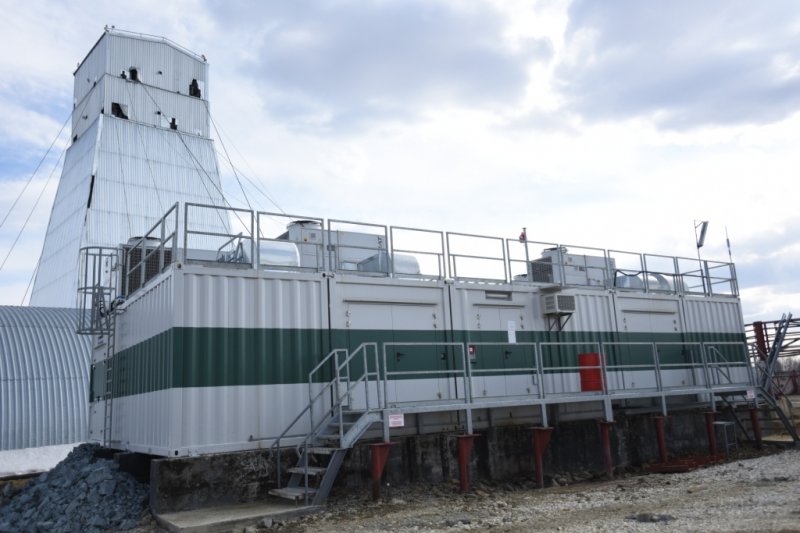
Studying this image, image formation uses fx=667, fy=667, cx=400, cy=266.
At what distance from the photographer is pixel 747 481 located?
12180mm

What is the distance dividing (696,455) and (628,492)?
6.58 meters

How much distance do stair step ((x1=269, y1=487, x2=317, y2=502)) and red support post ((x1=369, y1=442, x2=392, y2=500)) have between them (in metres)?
1.14

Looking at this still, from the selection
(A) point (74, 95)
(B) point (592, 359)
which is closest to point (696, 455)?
(B) point (592, 359)

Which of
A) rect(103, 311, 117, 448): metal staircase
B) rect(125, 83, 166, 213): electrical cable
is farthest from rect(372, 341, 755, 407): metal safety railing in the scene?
rect(125, 83, 166, 213): electrical cable

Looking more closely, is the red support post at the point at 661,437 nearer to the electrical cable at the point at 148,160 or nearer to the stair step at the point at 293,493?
the stair step at the point at 293,493

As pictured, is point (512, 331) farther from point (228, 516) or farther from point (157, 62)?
point (157, 62)

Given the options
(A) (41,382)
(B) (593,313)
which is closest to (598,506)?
(B) (593,313)

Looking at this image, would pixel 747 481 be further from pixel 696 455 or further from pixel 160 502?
pixel 160 502

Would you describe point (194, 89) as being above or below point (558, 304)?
above

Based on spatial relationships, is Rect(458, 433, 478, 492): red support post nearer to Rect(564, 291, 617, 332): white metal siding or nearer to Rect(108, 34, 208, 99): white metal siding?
Rect(564, 291, 617, 332): white metal siding

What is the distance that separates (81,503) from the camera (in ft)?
39.7

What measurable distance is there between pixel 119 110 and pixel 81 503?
30903 millimetres

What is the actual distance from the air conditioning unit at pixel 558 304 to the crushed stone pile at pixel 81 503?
975cm

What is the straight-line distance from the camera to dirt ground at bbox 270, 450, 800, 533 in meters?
8.91
